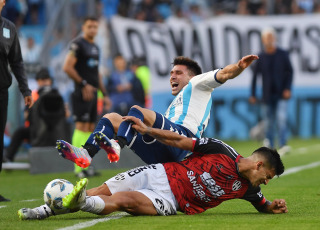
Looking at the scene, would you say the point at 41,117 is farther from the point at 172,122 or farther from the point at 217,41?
the point at 217,41

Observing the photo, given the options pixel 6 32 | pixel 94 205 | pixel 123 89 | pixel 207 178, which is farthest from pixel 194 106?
pixel 123 89

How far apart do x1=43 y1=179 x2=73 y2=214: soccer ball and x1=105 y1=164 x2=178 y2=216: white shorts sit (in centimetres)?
50

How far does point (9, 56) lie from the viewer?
8523 millimetres

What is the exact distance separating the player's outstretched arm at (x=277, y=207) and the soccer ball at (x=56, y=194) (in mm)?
1769

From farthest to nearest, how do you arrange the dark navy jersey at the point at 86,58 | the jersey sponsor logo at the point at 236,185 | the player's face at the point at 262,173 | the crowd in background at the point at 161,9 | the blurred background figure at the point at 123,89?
the crowd in background at the point at 161,9 < the blurred background figure at the point at 123,89 < the dark navy jersey at the point at 86,58 < the jersey sponsor logo at the point at 236,185 < the player's face at the point at 262,173

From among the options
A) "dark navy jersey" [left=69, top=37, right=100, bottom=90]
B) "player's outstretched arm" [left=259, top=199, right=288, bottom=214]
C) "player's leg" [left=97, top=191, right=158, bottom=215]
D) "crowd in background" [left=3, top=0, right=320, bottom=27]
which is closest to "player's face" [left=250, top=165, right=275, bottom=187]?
"player's outstretched arm" [left=259, top=199, right=288, bottom=214]

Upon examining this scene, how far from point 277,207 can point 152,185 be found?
114 cm

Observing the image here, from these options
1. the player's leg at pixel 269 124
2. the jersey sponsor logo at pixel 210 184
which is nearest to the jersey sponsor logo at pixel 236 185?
the jersey sponsor logo at pixel 210 184

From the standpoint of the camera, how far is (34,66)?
17.0m

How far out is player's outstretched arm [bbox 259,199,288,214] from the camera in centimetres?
689

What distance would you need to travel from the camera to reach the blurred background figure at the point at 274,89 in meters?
15.8

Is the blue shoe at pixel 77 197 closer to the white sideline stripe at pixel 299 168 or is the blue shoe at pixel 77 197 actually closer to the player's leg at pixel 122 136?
the player's leg at pixel 122 136

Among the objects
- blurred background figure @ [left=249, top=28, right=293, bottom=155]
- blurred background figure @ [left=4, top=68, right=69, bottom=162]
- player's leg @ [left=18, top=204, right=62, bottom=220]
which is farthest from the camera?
blurred background figure @ [left=249, top=28, right=293, bottom=155]

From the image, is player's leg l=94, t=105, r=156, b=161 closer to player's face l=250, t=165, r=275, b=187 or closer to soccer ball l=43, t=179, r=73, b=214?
soccer ball l=43, t=179, r=73, b=214
